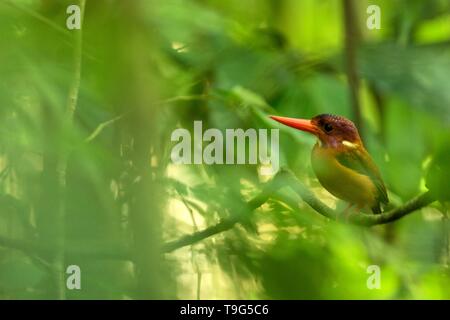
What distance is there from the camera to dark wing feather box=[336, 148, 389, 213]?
767mm

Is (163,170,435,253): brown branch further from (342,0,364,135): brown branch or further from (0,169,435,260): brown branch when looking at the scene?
(342,0,364,135): brown branch

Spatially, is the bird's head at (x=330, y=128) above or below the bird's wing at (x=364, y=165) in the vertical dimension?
above

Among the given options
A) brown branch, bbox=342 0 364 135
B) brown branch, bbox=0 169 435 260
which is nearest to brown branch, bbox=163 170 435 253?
brown branch, bbox=0 169 435 260

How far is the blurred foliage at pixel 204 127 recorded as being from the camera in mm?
637

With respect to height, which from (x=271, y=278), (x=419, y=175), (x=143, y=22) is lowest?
(x=271, y=278)

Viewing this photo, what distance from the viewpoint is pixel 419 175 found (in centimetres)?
78

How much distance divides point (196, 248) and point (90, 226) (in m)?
0.14

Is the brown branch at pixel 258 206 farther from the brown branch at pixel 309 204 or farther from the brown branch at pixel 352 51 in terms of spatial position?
the brown branch at pixel 352 51

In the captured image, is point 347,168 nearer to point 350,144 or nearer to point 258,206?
point 350,144

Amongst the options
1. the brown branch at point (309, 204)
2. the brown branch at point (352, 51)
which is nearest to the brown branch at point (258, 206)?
the brown branch at point (309, 204)

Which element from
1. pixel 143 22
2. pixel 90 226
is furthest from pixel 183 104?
pixel 90 226

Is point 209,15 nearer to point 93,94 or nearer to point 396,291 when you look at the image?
point 93,94

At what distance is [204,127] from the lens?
2.56ft

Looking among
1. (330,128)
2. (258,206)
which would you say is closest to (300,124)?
(330,128)
